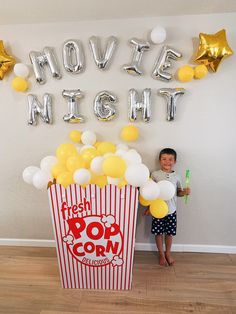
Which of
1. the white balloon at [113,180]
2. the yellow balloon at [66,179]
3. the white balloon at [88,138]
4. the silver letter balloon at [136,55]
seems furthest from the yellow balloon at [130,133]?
the yellow balloon at [66,179]

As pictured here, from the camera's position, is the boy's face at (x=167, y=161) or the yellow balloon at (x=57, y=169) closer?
the yellow balloon at (x=57, y=169)

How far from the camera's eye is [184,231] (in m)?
2.22

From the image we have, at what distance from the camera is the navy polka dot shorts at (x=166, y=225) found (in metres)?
2.02

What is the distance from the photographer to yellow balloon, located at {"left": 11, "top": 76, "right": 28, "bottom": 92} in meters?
1.99

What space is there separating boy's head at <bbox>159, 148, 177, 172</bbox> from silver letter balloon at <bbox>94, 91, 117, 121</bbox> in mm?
584

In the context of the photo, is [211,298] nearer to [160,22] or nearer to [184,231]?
[184,231]

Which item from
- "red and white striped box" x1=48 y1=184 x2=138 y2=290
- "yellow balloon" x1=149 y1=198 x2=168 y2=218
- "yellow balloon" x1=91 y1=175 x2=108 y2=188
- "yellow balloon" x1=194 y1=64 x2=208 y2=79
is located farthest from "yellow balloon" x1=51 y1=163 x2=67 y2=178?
"yellow balloon" x1=194 y1=64 x2=208 y2=79

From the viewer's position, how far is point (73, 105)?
2.02m

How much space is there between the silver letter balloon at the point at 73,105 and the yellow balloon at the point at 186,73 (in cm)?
90

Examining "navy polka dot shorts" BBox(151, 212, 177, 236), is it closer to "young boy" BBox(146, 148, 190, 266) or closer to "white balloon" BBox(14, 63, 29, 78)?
"young boy" BBox(146, 148, 190, 266)

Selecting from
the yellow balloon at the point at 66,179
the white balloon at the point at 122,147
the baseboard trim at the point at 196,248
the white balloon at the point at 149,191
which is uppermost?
the white balloon at the point at 122,147

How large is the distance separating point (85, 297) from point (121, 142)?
1334mm

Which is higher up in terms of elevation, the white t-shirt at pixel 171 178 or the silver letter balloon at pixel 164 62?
the silver letter balloon at pixel 164 62

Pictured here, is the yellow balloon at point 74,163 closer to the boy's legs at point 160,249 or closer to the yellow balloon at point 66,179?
the yellow balloon at point 66,179
